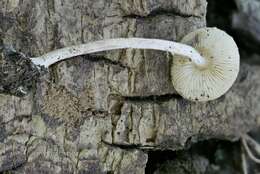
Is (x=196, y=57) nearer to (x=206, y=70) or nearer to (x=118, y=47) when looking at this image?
(x=206, y=70)

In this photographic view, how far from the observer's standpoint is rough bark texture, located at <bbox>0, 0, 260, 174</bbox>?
268 centimetres

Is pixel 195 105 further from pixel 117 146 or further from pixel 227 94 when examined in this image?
pixel 117 146

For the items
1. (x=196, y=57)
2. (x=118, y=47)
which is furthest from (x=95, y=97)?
(x=196, y=57)

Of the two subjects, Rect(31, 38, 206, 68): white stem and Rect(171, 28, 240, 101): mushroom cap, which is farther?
Rect(171, 28, 240, 101): mushroom cap

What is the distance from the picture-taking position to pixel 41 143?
272cm

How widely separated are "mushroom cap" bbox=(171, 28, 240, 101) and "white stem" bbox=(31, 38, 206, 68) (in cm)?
6

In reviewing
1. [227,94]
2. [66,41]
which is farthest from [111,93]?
[227,94]

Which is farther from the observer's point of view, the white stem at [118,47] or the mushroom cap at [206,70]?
the mushroom cap at [206,70]

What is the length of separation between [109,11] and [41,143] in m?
0.82

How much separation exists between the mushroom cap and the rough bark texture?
91 millimetres

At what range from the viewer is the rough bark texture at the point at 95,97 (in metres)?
2.68

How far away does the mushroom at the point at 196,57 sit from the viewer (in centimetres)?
268

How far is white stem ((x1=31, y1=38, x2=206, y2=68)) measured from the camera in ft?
8.66

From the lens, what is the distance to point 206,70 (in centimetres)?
280
